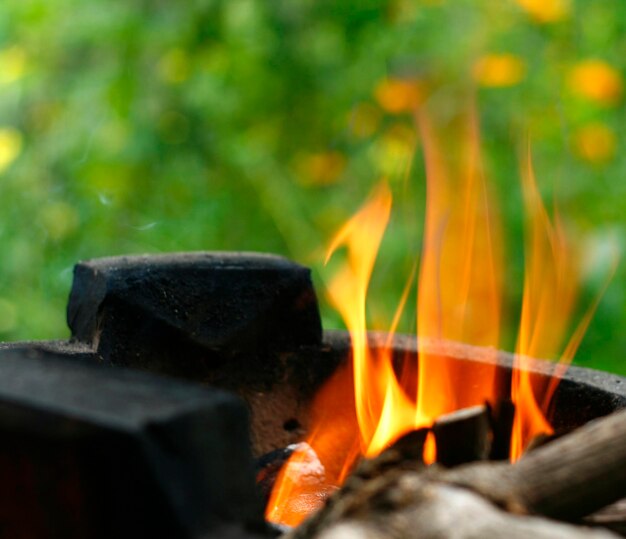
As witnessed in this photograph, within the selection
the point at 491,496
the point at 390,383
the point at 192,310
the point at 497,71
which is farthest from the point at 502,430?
the point at 497,71

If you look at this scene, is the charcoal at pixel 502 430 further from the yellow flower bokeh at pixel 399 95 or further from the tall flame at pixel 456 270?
the yellow flower bokeh at pixel 399 95

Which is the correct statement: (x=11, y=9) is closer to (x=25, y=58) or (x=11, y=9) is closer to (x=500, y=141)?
(x=25, y=58)

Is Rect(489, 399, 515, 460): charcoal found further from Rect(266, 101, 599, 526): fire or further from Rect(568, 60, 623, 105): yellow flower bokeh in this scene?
Rect(568, 60, 623, 105): yellow flower bokeh

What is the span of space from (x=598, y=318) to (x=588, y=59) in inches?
34.8

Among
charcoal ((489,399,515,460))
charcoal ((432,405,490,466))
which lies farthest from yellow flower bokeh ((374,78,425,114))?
charcoal ((432,405,490,466))

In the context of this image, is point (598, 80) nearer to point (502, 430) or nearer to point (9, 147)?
point (502, 430)

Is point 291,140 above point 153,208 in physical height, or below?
above

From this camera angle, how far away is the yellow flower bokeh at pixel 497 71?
3.11 metres

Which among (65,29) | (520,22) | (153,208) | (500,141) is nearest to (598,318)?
(500,141)

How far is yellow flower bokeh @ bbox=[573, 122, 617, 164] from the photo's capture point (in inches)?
124

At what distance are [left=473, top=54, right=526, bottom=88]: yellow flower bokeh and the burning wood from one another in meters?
2.19

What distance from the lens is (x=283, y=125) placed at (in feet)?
10.8

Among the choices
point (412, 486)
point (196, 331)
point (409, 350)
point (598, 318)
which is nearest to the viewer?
point (412, 486)

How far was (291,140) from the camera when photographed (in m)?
3.31
